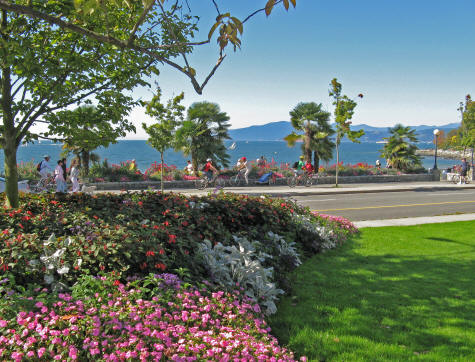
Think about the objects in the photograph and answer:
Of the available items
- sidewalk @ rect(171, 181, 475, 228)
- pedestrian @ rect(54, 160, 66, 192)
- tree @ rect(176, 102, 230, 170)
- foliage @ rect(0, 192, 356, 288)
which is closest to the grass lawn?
foliage @ rect(0, 192, 356, 288)

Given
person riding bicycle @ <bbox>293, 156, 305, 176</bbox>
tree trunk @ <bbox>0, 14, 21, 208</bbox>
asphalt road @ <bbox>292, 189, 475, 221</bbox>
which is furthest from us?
person riding bicycle @ <bbox>293, 156, 305, 176</bbox>

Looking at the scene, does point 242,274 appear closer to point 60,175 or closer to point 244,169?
point 60,175

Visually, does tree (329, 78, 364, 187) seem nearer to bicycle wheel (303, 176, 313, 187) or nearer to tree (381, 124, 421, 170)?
bicycle wheel (303, 176, 313, 187)

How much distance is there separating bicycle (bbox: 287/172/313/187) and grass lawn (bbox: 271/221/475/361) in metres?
15.3

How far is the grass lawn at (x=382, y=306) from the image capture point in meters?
4.02

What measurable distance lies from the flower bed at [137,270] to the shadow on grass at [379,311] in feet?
1.35

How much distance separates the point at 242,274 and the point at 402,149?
3100 cm

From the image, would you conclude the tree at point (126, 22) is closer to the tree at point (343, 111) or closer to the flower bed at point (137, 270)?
the flower bed at point (137, 270)

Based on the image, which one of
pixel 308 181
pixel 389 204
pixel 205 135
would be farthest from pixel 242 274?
pixel 205 135

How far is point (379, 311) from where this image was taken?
4.91 m

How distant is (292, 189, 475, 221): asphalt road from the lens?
1424 cm

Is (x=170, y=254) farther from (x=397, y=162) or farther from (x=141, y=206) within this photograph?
(x=397, y=162)

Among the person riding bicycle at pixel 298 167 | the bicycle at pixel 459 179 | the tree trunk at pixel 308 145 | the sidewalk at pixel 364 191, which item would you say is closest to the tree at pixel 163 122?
the sidewalk at pixel 364 191

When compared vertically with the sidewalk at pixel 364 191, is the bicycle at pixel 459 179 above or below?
above
